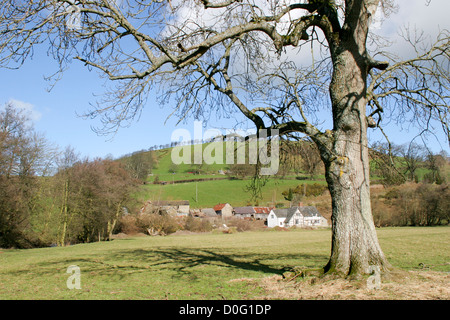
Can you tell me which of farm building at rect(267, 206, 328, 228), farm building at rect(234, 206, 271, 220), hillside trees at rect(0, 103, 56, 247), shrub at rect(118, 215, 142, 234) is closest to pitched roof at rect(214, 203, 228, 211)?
farm building at rect(267, 206, 328, 228)

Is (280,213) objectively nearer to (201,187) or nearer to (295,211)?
(295,211)

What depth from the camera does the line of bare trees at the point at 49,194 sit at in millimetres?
24656

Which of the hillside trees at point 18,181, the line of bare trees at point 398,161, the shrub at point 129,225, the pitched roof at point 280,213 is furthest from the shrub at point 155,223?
the line of bare trees at point 398,161

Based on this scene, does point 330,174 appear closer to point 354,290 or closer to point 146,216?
point 354,290

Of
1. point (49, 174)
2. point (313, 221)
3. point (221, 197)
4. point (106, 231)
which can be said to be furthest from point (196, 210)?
point (49, 174)

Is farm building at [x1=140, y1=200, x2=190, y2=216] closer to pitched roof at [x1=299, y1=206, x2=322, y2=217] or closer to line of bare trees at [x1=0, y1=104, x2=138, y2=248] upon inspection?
line of bare trees at [x1=0, y1=104, x2=138, y2=248]

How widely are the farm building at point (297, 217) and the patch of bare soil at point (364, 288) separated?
Answer: 54.8 m

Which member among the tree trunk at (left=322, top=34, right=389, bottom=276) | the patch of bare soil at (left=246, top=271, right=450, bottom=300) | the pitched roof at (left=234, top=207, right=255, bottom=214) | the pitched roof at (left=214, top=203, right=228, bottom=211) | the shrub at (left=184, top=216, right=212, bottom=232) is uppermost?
the tree trunk at (left=322, top=34, right=389, bottom=276)

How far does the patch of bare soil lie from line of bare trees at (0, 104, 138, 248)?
77.7 feet

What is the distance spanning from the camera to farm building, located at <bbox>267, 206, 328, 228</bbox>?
60.8m

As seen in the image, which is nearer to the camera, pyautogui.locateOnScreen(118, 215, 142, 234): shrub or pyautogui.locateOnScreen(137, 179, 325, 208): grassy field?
pyautogui.locateOnScreen(118, 215, 142, 234): shrub

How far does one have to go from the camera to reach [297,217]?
62531mm

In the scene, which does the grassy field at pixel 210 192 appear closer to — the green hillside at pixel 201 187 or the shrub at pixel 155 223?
the green hillside at pixel 201 187
